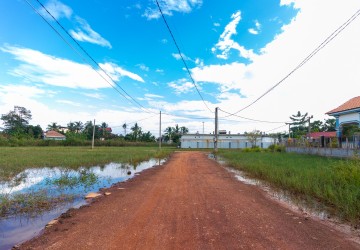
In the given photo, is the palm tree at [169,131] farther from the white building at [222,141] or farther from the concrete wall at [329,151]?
the concrete wall at [329,151]

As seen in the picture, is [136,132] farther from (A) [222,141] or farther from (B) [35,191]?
(B) [35,191]

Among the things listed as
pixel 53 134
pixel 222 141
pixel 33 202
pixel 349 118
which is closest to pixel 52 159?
pixel 33 202

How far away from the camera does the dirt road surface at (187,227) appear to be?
4539 millimetres

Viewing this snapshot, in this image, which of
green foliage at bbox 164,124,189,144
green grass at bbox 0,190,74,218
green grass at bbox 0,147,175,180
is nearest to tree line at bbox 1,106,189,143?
green foliage at bbox 164,124,189,144

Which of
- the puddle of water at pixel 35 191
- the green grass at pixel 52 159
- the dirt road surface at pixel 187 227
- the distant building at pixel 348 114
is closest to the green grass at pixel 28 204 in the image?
the puddle of water at pixel 35 191

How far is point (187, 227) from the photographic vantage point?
211 inches

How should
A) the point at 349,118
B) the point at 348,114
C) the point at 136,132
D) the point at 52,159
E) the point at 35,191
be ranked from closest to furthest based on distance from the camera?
the point at 35,191 < the point at 52,159 < the point at 349,118 < the point at 348,114 < the point at 136,132

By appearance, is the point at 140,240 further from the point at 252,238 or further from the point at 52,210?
the point at 52,210

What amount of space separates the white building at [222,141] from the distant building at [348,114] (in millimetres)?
46917

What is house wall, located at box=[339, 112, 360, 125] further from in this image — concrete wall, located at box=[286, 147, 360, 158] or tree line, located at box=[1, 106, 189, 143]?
tree line, located at box=[1, 106, 189, 143]

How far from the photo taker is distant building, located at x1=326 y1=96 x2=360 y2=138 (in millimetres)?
22938

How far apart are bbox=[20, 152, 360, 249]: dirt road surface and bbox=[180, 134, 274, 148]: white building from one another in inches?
2545

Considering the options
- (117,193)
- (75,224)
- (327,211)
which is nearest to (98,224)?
(75,224)

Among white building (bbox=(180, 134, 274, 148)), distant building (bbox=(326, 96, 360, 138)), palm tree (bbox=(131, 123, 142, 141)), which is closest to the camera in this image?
distant building (bbox=(326, 96, 360, 138))
